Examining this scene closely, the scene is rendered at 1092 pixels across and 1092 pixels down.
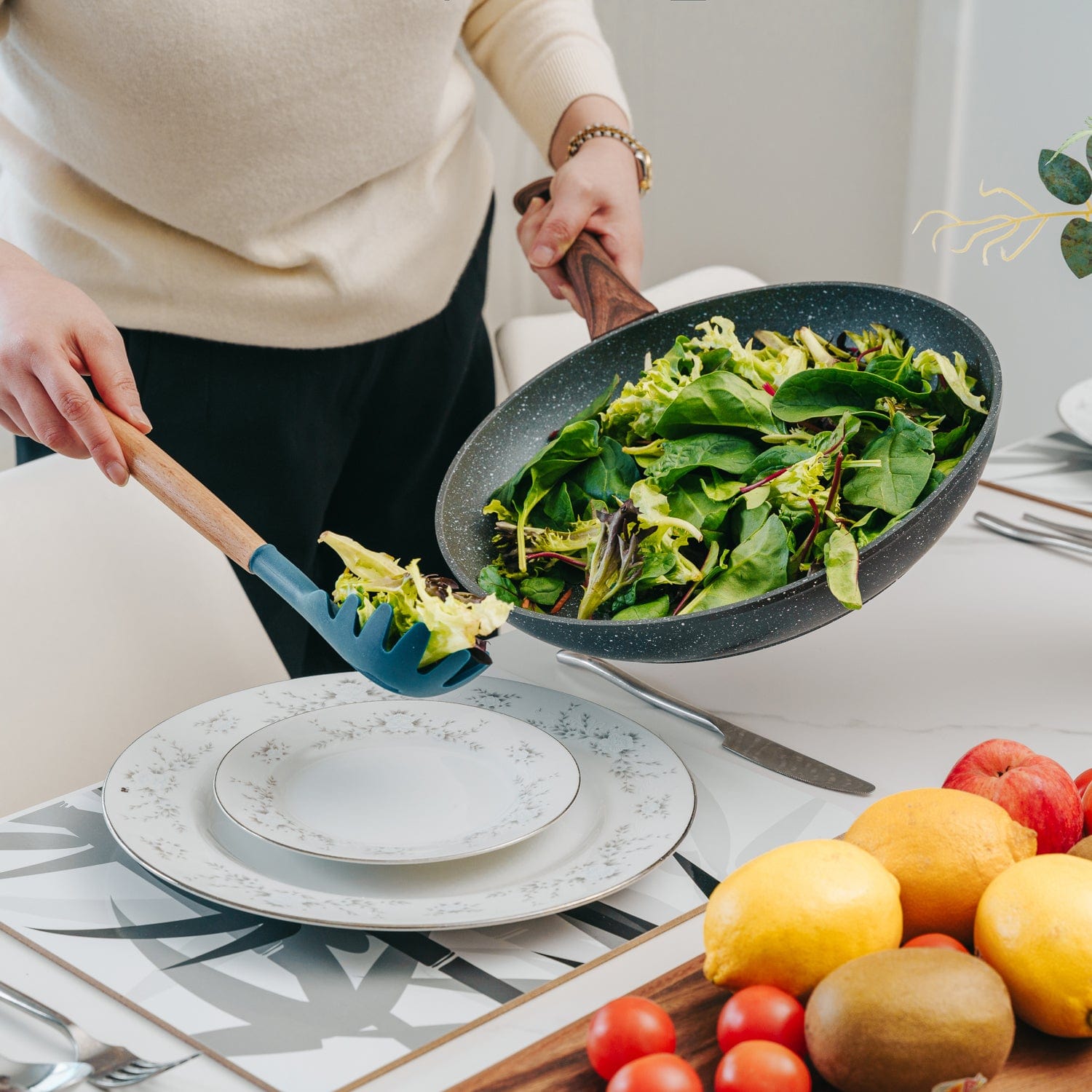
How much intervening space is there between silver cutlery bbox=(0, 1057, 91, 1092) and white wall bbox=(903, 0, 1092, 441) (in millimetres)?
2546

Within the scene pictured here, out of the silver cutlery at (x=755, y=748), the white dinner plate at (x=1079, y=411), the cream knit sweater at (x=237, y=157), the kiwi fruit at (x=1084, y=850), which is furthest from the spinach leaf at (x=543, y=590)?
the white dinner plate at (x=1079, y=411)

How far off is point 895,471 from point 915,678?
195 millimetres

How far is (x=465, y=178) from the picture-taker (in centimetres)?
140

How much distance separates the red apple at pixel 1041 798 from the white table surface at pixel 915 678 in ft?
0.37

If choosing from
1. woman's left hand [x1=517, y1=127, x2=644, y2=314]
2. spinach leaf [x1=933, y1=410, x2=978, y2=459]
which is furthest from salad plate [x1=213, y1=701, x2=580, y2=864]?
woman's left hand [x1=517, y1=127, x2=644, y2=314]

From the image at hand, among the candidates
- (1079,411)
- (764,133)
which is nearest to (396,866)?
(1079,411)

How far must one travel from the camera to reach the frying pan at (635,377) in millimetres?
744

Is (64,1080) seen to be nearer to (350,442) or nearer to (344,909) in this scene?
(344,909)

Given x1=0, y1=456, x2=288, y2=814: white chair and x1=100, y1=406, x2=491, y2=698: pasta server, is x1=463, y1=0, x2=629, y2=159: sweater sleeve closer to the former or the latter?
x1=0, y1=456, x2=288, y2=814: white chair

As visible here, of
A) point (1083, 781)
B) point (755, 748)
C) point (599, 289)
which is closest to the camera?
point (1083, 781)

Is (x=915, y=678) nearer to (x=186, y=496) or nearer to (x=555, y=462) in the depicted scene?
(x=555, y=462)

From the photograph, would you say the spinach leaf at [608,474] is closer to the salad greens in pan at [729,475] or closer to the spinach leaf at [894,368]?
the salad greens in pan at [729,475]

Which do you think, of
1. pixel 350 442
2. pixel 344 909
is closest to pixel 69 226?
pixel 350 442

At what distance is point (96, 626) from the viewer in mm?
987
